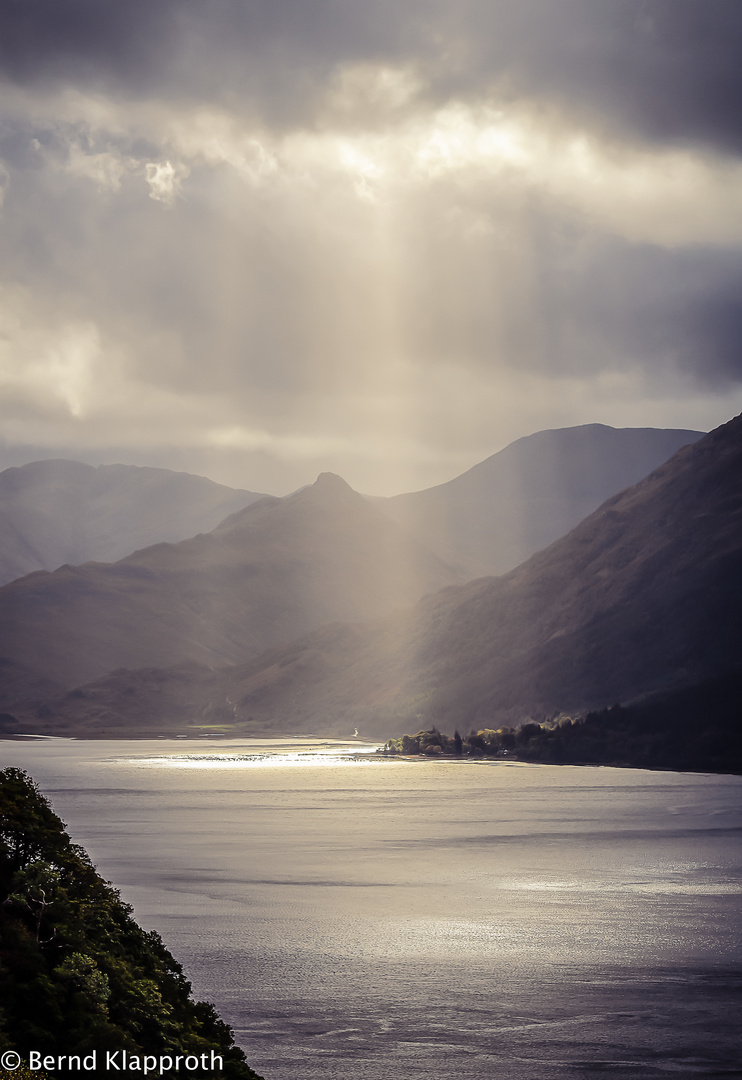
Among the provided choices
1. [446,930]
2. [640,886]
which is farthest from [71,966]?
[640,886]

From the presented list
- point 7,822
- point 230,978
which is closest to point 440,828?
point 230,978

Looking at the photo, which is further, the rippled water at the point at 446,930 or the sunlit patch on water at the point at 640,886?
the sunlit patch on water at the point at 640,886

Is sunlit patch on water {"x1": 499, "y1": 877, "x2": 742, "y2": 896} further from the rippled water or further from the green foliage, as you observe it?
the green foliage

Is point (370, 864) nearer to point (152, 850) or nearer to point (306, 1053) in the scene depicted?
Answer: point (152, 850)

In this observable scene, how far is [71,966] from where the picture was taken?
21.2 metres

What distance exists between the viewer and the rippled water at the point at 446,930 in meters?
33.4

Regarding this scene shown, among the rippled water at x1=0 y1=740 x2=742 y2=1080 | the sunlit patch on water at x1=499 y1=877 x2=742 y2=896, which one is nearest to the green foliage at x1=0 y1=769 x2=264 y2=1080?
the rippled water at x1=0 y1=740 x2=742 y2=1080

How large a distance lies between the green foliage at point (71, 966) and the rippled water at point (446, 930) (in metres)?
7.13

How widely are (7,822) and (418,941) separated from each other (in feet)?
94.5

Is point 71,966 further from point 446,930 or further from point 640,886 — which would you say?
point 640,886

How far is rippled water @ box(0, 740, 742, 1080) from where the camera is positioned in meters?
33.4

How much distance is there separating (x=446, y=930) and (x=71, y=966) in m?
33.3

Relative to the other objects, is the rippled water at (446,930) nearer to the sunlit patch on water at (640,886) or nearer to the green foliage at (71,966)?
the sunlit patch on water at (640,886)

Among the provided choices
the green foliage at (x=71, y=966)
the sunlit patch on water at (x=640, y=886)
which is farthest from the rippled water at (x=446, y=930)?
the green foliage at (x=71, y=966)
